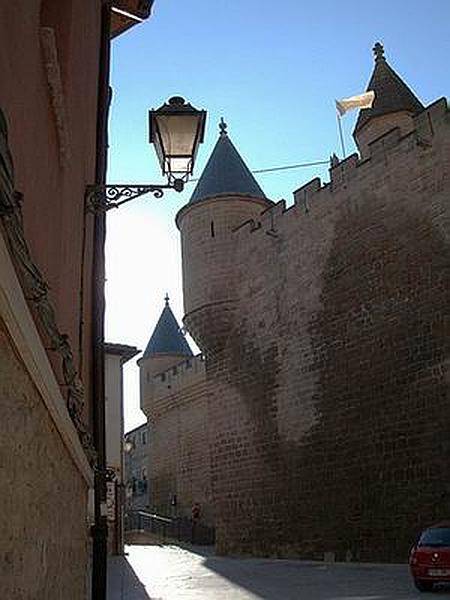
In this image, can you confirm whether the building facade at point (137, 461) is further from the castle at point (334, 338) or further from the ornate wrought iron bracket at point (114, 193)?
the ornate wrought iron bracket at point (114, 193)

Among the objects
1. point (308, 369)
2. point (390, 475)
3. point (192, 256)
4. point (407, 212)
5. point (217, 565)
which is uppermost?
point (192, 256)

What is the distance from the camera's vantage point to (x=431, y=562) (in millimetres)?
12000

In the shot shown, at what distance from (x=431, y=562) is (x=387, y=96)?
16211 mm

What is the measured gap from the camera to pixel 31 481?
2.94m

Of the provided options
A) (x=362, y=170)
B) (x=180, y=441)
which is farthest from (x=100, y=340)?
(x=180, y=441)

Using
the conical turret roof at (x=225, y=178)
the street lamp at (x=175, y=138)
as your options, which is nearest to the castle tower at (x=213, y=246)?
the conical turret roof at (x=225, y=178)

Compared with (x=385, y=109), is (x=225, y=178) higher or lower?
lower

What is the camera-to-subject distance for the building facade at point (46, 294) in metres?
2.44

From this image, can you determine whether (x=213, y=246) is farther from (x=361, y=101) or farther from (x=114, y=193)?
A: (x=114, y=193)

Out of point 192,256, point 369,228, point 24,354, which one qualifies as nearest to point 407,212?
point 369,228

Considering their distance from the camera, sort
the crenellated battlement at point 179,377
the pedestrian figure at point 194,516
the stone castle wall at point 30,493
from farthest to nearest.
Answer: the crenellated battlement at point 179,377
the pedestrian figure at point 194,516
the stone castle wall at point 30,493

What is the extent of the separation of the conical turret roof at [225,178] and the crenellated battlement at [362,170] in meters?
1.50

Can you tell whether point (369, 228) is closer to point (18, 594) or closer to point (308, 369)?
point (308, 369)

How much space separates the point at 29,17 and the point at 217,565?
59.8 ft
